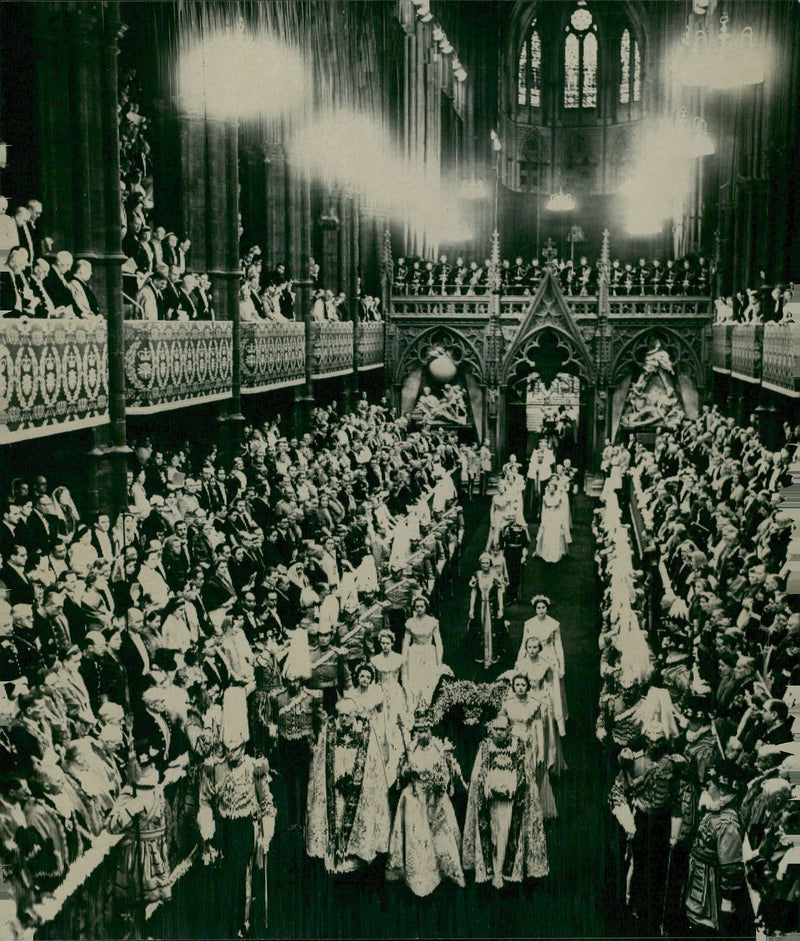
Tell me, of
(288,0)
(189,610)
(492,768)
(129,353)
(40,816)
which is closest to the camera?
(40,816)

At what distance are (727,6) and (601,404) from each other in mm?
11020

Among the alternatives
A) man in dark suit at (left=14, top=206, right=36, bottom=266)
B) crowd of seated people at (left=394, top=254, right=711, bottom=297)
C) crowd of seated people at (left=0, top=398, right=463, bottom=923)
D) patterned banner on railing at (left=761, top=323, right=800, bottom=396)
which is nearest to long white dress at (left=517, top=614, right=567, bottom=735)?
crowd of seated people at (left=0, top=398, right=463, bottom=923)

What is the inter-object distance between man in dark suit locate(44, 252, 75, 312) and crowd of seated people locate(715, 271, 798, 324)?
10.0m

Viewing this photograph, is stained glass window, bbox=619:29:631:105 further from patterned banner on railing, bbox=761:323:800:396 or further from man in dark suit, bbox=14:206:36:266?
man in dark suit, bbox=14:206:36:266

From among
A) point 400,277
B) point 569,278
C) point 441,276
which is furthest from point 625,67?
point 400,277

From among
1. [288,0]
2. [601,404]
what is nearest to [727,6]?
[288,0]

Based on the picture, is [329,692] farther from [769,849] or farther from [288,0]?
[288,0]

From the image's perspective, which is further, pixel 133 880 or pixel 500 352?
pixel 500 352

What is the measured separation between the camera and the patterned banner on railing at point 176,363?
1535 centimetres

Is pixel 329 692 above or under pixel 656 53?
under

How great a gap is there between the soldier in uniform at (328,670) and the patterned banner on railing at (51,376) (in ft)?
13.1

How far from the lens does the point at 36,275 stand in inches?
500

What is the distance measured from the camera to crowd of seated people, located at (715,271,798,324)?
59.2 ft

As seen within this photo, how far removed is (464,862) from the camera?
34.6 feet
